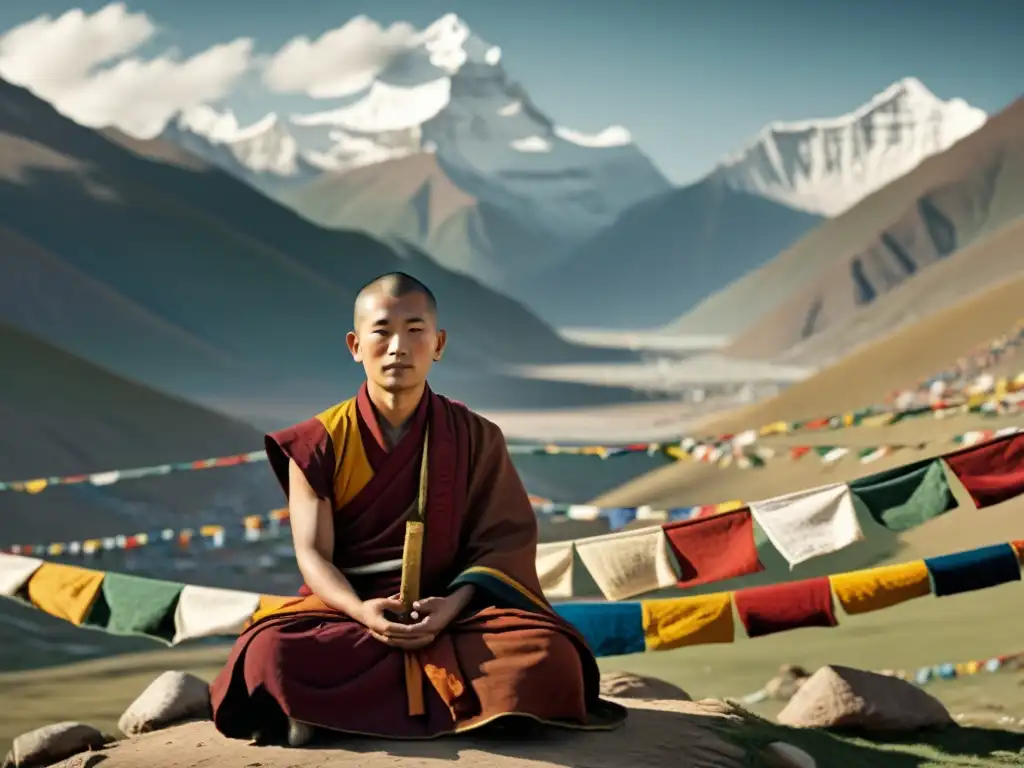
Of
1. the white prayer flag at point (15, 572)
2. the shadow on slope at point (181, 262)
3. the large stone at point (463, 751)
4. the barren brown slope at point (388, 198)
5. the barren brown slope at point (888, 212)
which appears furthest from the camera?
the barren brown slope at point (388, 198)

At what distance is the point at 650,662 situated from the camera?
6.38 meters

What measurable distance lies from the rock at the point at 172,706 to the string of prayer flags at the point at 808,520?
1.90m

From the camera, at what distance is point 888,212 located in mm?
44312

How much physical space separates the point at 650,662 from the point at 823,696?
7.35 ft

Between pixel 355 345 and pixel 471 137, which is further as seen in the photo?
pixel 471 137

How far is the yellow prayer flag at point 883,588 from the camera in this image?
3.94m

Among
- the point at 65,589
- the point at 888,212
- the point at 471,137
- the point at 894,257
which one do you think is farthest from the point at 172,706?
the point at 471,137

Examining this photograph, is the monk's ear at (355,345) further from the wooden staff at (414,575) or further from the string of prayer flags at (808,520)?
the string of prayer flags at (808,520)

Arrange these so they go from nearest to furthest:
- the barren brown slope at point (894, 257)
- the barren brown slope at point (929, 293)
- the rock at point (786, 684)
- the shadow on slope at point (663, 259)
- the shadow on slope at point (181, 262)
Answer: the rock at point (786, 684), the shadow on slope at point (181, 262), the barren brown slope at point (929, 293), the barren brown slope at point (894, 257), the shadow on slope at point (663, 259)

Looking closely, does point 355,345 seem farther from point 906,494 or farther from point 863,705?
point 863,705

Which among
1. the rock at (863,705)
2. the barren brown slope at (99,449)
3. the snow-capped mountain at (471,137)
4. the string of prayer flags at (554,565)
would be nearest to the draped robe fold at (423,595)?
the string of prayer flags at (554,565)

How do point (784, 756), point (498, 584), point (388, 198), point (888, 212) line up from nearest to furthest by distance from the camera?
point (498, 584) < point (784, 756) < point (888, 212) < point (388, 198)

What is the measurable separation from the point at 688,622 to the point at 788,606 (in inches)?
11.7

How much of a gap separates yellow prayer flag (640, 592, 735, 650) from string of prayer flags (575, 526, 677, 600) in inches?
4.7
